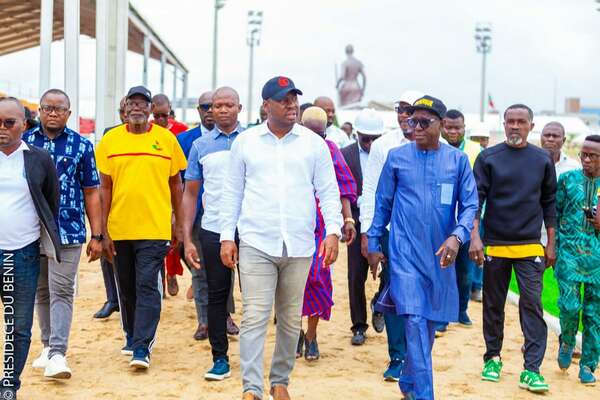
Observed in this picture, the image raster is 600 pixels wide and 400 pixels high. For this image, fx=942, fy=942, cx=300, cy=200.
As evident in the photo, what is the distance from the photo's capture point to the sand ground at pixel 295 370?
6789mm

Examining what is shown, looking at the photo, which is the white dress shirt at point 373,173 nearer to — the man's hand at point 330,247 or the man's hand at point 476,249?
the man's hand at point 476,249

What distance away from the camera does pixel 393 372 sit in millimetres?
7297

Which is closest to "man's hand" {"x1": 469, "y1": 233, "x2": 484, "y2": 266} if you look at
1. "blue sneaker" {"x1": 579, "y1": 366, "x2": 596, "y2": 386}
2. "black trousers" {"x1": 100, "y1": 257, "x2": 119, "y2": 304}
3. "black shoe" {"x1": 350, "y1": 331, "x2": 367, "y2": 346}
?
"blue sneaker" {"x1": 579, "y1": 366, "x2": 596, "y2": 386}

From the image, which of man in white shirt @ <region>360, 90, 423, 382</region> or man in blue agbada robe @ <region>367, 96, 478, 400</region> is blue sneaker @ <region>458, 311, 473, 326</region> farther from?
man in blue agbada robe @ <region>367, 96, 478, 400</region>

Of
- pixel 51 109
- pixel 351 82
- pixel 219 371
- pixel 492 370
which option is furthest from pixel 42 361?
pixel 351 82

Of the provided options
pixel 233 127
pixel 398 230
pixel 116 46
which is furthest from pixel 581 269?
pixel 116 46

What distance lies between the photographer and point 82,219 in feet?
23.1

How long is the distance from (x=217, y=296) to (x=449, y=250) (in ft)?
6.35

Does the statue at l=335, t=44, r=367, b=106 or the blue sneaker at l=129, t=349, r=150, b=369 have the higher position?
the statue at l=335, t=44, r=367, b=106

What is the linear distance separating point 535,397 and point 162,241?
3.04 metres

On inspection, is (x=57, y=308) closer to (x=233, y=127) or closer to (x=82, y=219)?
(x=82, y=219)

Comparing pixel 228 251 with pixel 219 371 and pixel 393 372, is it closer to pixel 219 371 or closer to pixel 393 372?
pixel 219 371

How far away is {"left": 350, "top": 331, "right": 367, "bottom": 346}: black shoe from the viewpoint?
28.2 feet

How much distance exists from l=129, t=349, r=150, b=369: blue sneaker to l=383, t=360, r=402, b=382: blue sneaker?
1845mm
